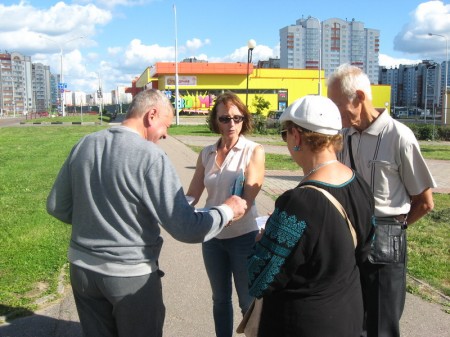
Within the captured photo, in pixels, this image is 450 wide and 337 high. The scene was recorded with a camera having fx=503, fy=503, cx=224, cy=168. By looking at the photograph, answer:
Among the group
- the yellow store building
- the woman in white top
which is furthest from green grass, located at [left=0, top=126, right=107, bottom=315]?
the yellow store building

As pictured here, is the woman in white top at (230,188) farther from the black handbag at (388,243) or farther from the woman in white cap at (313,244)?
the woman in white cap at (313,244)

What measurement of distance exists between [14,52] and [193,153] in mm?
148765

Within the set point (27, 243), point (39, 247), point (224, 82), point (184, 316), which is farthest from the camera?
point (224, 82)

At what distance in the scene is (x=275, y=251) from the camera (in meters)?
1.98

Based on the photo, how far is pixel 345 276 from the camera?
2.04m

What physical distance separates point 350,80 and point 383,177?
57 centimetres

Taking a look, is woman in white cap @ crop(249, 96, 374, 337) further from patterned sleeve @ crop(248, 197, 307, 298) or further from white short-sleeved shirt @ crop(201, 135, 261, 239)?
white short-sleeved shirt @ crop(201, 135, 261, 239)

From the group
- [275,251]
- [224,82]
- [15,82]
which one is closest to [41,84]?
[15,82]

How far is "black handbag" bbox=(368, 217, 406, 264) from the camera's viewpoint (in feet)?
8.38

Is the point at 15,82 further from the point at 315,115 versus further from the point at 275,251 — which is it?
the point at 275,251

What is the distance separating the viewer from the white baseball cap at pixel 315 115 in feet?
6.79

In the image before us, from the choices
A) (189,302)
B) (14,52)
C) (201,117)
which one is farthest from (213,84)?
(14,52)

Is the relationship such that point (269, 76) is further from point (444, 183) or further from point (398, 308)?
point (398, 308)

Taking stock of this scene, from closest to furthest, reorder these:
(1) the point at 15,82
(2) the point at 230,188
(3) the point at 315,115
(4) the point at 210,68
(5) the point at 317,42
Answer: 1. (3) the point at 315,115
2. (2) the point at 230,188
3. (4) the point at 210,68
4. (5) the point at 317,42
5. (1) the point at 15,82
